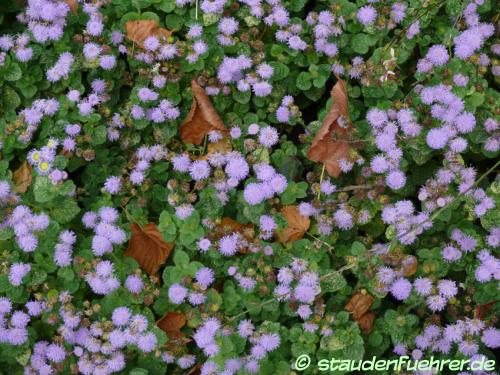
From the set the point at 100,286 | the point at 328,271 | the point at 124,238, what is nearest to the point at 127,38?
the point at 124,238

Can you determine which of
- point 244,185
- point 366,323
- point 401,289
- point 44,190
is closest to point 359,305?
point 366,323

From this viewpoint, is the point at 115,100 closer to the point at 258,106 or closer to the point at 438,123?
the point at 258,106

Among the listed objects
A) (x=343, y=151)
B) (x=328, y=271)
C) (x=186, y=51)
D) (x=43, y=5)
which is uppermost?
(x=43, y=5)

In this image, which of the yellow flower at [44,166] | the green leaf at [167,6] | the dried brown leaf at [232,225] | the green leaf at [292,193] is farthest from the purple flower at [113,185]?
the green leaf at [167,6]

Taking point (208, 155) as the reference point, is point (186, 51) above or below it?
above

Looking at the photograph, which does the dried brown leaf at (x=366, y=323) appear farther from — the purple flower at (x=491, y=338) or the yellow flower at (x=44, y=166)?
the yellow flower at (x=44, y=166)

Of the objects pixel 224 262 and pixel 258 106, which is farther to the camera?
pixel 258 106
